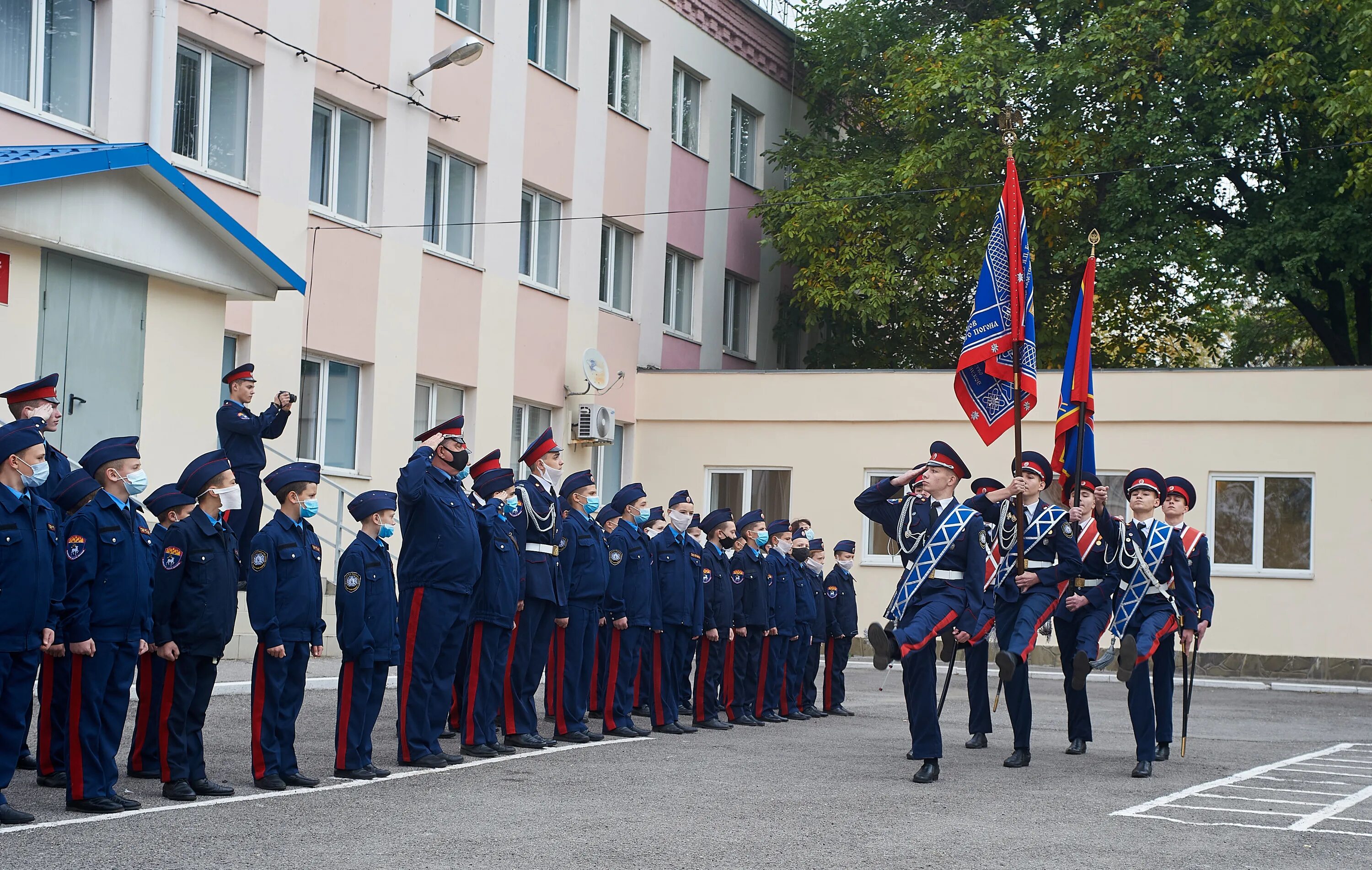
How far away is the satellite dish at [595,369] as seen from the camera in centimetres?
2339

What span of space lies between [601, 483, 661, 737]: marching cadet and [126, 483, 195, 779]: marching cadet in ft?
13.1

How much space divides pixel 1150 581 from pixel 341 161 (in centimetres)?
1190

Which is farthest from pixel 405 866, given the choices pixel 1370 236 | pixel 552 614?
pixel 1370 236

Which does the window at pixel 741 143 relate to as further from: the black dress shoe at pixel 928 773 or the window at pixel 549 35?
the black dress shoe at pixel 928 773

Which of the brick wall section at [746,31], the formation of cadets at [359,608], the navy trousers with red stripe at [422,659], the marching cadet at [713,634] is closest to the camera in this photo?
the formation of cadets at [359,608]

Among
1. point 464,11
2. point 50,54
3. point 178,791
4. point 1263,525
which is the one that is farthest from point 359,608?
point 1263,525

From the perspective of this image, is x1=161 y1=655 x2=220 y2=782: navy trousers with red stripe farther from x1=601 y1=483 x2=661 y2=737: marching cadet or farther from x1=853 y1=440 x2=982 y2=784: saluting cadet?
x1=601 y1=483 x2=661 y2=737: marching cadet

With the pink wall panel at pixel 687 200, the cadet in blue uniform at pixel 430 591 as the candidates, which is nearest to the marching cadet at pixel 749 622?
the cadet in blue uniform at pixel 430 591

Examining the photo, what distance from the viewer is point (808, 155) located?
2891 centimetres

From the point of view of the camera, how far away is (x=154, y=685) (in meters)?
8.58

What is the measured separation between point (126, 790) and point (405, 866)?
2.53 metres

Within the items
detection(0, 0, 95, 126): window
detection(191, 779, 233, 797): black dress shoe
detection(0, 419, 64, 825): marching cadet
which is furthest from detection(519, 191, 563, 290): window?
detection(0, 419, 64, 825): marching cadet

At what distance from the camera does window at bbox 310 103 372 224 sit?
1888 cm

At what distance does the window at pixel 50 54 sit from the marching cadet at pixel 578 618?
707 cm
